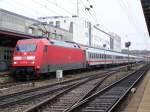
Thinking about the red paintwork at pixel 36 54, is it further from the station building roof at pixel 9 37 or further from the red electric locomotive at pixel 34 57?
the station building roof at pixel 9 37

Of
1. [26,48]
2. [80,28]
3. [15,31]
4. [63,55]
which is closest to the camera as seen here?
[26,48]

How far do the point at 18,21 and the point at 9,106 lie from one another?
45029 millimetres

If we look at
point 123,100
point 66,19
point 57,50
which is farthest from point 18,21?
point 66,19

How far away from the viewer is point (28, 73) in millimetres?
25938

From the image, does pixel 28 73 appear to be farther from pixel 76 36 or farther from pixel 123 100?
pixel 76 36

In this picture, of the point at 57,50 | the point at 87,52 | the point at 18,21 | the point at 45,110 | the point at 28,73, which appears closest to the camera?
the point at 45,110

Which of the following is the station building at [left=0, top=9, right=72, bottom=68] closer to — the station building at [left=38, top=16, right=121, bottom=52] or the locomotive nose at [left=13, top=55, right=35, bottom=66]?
the locomotive nose at [left=13, top=55, right=35, bottom=66]

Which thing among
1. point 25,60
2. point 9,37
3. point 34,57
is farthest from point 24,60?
point 9,37

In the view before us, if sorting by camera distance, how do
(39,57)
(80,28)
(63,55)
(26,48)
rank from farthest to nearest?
(80,28)
(63,55)
(26,48)
(39,57)

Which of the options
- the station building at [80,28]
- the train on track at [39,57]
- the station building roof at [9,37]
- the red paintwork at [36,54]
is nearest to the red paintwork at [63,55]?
the train on track at [39,57]

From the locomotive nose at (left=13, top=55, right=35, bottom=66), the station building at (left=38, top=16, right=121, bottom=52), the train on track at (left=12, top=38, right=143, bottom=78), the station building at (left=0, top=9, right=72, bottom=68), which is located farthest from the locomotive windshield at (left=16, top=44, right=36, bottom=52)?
the station building at (left=38, top=16, right=121, bottom=52)

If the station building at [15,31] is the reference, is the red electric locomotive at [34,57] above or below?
below

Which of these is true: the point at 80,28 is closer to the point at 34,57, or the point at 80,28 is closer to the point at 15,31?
the point at 15,31

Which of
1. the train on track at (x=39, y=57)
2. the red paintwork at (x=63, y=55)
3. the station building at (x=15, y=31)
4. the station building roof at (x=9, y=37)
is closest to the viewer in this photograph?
the train on track at (x=39, y=57)
